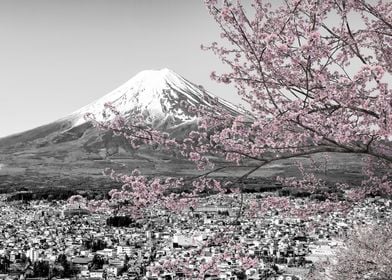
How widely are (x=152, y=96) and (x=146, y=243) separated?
105662 millimetres

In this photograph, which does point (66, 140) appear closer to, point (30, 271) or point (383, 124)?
point (30, 271)

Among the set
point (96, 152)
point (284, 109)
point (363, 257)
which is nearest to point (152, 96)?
point (96, 152)

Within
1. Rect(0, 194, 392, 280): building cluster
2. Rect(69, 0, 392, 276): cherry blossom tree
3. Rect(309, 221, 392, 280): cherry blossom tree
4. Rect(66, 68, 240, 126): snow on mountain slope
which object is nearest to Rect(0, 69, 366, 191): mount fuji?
Rect(66, 68, 240, 126): snow on mountain slope

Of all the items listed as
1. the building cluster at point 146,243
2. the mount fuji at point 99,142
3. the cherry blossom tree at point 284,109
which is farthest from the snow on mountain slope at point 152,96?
the cherry blossom tree at point 284,109

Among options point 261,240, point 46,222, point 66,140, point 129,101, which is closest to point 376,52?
point 261,240

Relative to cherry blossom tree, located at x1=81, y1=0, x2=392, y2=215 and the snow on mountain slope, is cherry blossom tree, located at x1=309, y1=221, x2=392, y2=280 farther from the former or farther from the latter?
the snow on mountain slope

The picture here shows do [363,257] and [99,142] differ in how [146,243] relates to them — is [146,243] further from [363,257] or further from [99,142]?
[99,142]

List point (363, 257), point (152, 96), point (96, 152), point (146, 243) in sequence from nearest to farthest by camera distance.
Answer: point (363, 257) → point (146, 243) → point (96, 152) → point (152, 96)

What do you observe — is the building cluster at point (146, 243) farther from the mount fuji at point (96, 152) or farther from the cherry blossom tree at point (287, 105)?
the mount fuji at point (96, 152)

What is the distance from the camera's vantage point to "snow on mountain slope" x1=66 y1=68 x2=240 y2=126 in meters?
128

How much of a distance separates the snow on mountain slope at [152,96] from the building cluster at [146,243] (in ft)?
241

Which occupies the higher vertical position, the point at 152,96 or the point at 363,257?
the point at 152,96

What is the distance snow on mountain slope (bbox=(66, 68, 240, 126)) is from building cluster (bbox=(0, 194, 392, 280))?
73.5 metres

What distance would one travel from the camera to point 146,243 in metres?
36.8
